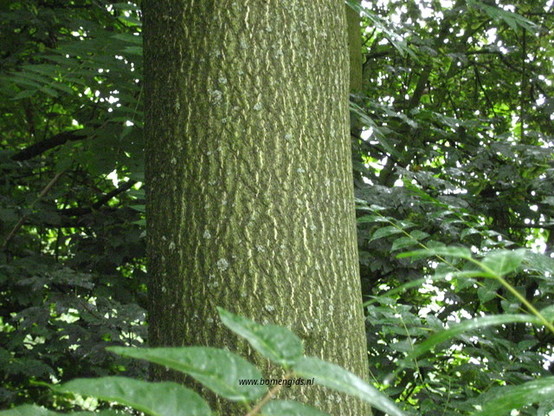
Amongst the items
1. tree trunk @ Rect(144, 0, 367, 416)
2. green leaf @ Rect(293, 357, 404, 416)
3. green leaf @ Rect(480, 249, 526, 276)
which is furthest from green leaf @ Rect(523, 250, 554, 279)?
green leaf @ Rect(293, 357, 404, 416)

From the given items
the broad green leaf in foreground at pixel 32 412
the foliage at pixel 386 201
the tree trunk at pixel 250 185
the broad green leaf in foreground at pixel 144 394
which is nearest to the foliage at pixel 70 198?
the foliage at pixel 386 201

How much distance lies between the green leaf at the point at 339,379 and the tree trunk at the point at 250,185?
830 mm

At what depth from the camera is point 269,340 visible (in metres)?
0.64

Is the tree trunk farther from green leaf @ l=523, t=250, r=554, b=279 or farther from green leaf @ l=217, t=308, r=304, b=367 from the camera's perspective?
green leaf @ l=217, t=308, r=304, b=367

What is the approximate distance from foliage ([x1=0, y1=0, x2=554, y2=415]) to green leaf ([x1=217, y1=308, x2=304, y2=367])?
92cm

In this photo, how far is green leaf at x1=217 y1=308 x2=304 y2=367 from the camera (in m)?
0.63

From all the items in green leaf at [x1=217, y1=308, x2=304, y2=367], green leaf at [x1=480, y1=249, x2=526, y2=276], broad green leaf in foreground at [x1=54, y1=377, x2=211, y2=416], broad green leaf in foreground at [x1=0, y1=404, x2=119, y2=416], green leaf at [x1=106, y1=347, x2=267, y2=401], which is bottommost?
broad green leaf in foreground at [x1=0, y1=404, x2=119, y2=416]

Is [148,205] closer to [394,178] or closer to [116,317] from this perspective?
[116,317]

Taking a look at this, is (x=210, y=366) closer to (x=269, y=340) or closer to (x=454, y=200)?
(x=269, y=340)

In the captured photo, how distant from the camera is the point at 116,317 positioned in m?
2.79

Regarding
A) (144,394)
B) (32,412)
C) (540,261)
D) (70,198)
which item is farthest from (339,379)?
(70,198)

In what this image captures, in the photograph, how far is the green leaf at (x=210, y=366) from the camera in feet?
2.00

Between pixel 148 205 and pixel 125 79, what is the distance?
118 cm

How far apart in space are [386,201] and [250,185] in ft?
5.35
